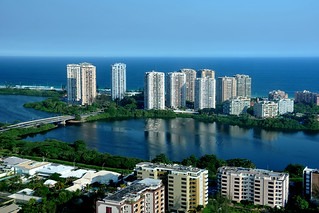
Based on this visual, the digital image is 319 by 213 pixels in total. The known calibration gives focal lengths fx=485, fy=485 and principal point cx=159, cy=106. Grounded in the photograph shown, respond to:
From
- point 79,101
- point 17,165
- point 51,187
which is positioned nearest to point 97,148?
point 17,165

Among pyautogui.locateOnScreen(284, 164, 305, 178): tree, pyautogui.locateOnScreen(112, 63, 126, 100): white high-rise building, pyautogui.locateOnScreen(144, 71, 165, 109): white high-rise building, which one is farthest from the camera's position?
pyautogui.locateOnScreen(112, 63, 126, 100): white high-rise building

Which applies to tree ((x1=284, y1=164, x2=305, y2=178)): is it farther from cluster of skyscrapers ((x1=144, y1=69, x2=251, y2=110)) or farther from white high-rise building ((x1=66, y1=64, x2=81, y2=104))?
white high-rise building ((x1=66, y1=64, x2=81, y2=104))

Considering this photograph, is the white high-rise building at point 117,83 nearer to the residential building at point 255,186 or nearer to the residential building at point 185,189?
the residential building at point 255,186

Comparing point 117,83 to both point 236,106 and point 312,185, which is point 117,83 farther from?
point 312,185

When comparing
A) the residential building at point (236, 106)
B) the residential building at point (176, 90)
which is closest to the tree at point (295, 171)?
the residential building at point (236, 106)

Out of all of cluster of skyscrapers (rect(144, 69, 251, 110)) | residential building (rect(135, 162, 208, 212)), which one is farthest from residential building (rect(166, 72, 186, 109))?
residential building (rect(135, 162, 208, 212))

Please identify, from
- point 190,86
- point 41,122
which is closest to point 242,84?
point 190,86

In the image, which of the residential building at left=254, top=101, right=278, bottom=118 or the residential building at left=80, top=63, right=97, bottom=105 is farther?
the residential building at left=80, top=63, right=97, bottom=105
